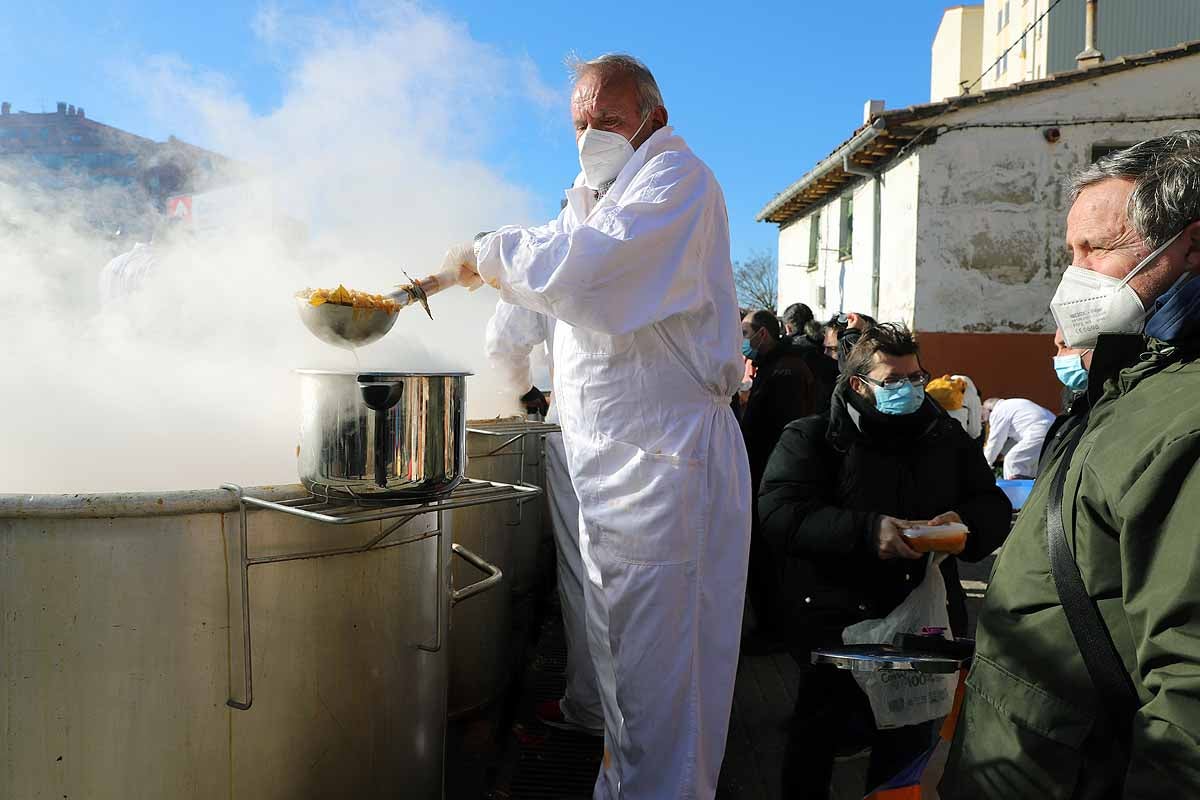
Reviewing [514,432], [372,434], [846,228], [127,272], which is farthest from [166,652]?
[846,228]

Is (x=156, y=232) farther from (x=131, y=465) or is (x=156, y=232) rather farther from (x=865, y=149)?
A: (x=865, y=149)

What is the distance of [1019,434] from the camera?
6172 mm

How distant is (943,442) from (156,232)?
304 cm

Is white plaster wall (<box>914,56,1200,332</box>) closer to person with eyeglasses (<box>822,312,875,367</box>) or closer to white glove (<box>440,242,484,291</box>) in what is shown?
person with eyeglasses (<box>822,312,875,367</box>)

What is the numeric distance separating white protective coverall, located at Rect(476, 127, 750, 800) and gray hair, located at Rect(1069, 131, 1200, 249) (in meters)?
1.06

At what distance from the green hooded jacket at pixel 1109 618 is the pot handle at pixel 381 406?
3.82 ft

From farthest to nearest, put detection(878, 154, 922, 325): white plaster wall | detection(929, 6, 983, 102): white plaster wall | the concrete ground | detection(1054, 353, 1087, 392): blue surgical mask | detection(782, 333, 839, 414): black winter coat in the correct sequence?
1. detection(929, 6, 983, 102): white plaster wall
2. detection(878, 154, 922, 325): white plaster wall
3. detection(782, 333, 839, 414): black winter coat
4. the concrete ground
5. detection(1054, 353, 1087, 392): blue surgical mask

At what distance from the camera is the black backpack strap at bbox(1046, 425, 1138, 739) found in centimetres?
121

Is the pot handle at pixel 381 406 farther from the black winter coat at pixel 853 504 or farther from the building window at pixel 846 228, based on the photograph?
the building window at pixel 846 228

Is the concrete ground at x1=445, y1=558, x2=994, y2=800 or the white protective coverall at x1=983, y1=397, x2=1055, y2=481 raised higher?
the white protective coverall at x1=983, y1=397, x2=1055, y2=481

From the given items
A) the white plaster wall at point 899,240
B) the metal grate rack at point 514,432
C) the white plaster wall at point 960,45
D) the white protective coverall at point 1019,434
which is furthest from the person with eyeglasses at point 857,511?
the white plaster wall at point 960,45

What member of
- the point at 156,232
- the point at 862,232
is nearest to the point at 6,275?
the point at 156,232

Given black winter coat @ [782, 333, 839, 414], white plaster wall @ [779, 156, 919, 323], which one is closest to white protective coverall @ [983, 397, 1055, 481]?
black winter coat @ [782, 333, 839, 414]

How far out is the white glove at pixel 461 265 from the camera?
243 centimetres
